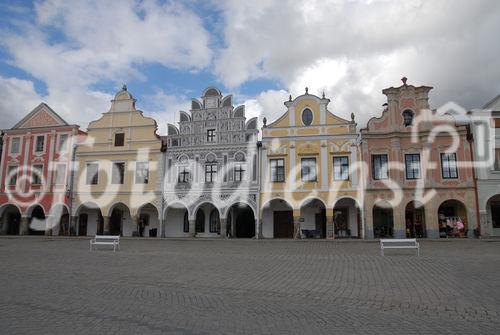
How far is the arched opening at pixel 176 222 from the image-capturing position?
33938 mm

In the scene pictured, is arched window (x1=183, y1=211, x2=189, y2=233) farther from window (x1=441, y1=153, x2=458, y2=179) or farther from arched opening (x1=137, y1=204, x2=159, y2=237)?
window (x1=441, y1=153, x2=458, y2=179)

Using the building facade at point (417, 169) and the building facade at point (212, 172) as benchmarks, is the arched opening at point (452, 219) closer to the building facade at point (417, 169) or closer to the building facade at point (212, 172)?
the building facade at point (417, 169)

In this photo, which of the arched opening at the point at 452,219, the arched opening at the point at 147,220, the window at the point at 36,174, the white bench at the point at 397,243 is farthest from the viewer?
the window at the point at 36,174

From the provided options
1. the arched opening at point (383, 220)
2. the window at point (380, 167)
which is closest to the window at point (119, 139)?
the window at point (380, 167)

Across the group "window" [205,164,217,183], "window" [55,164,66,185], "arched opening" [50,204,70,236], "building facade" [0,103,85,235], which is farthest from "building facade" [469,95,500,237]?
"window" [55,164,66,185]

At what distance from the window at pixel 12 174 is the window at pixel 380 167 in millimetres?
31055

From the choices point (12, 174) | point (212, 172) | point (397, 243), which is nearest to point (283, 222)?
point (212, 172)

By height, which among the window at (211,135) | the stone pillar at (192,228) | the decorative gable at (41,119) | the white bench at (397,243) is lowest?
the white bench at (397,243)

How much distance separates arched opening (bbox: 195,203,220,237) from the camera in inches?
1314

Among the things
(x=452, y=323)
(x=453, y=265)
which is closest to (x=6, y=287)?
(x=452, y=323)

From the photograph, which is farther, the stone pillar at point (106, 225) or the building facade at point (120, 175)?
the building facade at point (120, 175)

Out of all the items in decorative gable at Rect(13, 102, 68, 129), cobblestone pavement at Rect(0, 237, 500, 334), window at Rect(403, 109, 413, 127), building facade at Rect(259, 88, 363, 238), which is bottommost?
cobblestone pavement at Rect(0, 237, 500, 334)

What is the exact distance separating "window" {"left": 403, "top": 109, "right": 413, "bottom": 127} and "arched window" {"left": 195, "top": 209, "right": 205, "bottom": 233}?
17.4m

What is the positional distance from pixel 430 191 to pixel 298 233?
9675 millimetres
